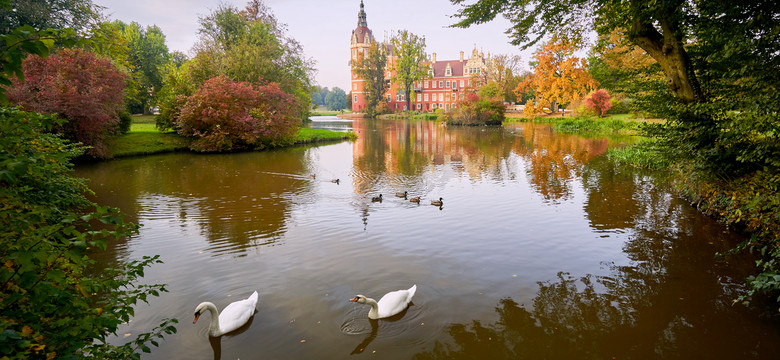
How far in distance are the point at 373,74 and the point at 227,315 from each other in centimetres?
7848

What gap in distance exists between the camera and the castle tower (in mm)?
92375

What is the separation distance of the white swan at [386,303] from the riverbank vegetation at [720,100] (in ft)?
14.8

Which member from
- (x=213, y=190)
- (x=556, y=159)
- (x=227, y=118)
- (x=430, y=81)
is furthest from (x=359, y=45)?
(x=213, y=190)

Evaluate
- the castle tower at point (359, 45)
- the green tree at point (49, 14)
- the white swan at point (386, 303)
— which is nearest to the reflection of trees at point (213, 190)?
the white swan at point (386, 303)

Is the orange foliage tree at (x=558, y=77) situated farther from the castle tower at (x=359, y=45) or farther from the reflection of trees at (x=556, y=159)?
the castle tower at (x=359, y=45)

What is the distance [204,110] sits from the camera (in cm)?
2339

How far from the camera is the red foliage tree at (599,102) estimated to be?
1751 inches

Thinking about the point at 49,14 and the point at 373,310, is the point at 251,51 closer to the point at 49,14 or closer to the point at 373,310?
the point at 49,14

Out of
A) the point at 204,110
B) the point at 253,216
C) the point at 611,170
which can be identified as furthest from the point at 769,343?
the point at 204,110

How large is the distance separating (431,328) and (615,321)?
2666mm

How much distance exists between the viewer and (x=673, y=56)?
8.67 meters

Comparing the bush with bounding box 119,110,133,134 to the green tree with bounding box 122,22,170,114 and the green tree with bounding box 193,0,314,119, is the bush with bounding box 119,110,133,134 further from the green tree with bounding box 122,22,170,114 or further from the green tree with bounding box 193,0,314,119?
the green tree with bounding box 122,22,170,114

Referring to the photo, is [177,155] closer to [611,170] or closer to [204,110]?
[204,110]


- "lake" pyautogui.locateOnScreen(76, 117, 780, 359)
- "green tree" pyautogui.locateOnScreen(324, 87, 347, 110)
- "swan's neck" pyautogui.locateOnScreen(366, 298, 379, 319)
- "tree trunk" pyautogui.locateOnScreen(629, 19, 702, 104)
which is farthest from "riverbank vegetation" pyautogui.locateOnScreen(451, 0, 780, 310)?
"green tree" pyautogui.locateOnScreen(324, 87, 347, 110)
